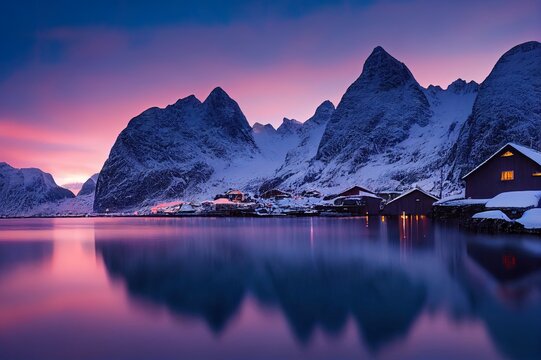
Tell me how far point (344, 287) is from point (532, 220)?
26.7m

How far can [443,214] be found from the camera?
6675cm

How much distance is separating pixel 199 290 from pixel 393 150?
505 ft

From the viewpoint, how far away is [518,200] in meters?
40.3

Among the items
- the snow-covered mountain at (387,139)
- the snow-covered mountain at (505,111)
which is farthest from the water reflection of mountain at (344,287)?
the snow-covered mountain at (387,139)

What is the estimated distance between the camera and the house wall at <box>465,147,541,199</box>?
47.7 meters

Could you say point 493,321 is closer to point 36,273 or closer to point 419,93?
point 36,273

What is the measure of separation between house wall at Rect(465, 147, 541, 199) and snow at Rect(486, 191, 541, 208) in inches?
253

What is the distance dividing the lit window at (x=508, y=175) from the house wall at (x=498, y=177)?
1.06ft

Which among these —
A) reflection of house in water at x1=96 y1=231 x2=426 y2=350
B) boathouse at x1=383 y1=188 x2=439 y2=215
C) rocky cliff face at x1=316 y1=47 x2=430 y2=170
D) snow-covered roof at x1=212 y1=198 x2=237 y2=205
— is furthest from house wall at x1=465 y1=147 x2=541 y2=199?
rocky cliff face at x1=316 y1=47 x2=430 y2=170

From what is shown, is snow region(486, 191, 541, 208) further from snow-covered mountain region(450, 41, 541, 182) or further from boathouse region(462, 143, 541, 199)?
snow-covered mountain region(450, 41, 541, 182)

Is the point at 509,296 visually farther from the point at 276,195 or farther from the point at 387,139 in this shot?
the point at 387,139

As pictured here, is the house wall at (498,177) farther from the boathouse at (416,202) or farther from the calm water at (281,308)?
the calm water at (281,308)

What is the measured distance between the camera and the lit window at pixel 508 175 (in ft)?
164

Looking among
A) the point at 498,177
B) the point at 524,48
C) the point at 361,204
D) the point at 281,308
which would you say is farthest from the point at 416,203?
the point at 524,48
